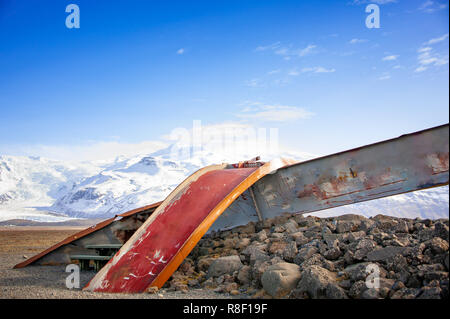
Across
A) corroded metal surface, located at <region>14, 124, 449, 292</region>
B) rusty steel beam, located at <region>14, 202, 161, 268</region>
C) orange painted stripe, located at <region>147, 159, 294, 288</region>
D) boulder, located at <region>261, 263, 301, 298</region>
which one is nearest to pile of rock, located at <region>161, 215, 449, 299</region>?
boulder, located at <region>261, 263, 301, 298</region>

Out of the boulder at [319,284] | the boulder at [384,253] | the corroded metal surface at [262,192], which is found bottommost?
the boulder at [319,284]

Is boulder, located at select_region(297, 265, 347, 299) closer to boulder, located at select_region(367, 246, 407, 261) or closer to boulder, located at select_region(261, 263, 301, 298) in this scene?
boulder, located at select_region(261, 263, 301, 298)

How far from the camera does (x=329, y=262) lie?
3.74 meters

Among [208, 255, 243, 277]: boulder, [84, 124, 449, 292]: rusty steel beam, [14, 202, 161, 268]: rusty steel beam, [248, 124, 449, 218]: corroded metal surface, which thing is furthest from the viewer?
[14, 202, 161, 268]: rusty steel beam

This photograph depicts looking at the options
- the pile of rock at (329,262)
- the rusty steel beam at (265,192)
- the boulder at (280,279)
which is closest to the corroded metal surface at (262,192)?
the rusty steel beam at (265,192)

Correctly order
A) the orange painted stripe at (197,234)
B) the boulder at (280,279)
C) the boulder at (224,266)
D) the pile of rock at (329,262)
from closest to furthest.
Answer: the pile of rock at (329,262) → the boulder at (280,279) → the orange painted stripe at (197,234) → the boulder at (224,266)

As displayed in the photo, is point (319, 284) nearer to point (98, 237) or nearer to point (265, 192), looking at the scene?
point (265, 192)

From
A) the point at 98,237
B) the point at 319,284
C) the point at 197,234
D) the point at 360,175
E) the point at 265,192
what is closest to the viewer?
the point at 319,284

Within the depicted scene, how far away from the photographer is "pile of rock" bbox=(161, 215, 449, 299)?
3.13m

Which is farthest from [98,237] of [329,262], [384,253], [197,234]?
[384,253]

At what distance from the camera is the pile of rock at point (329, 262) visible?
3.13 metres

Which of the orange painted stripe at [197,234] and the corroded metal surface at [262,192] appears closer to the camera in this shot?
the orange painted stripe at [197,234]

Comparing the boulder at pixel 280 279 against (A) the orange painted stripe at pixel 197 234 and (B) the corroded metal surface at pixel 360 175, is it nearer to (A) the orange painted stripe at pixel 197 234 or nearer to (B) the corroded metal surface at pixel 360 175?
(A) the orange painted stripe at pixel 197 234

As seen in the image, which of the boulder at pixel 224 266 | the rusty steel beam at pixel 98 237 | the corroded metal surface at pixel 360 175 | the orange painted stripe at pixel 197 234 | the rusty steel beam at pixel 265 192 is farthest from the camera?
the rusty steel beam at pixel 98 237
